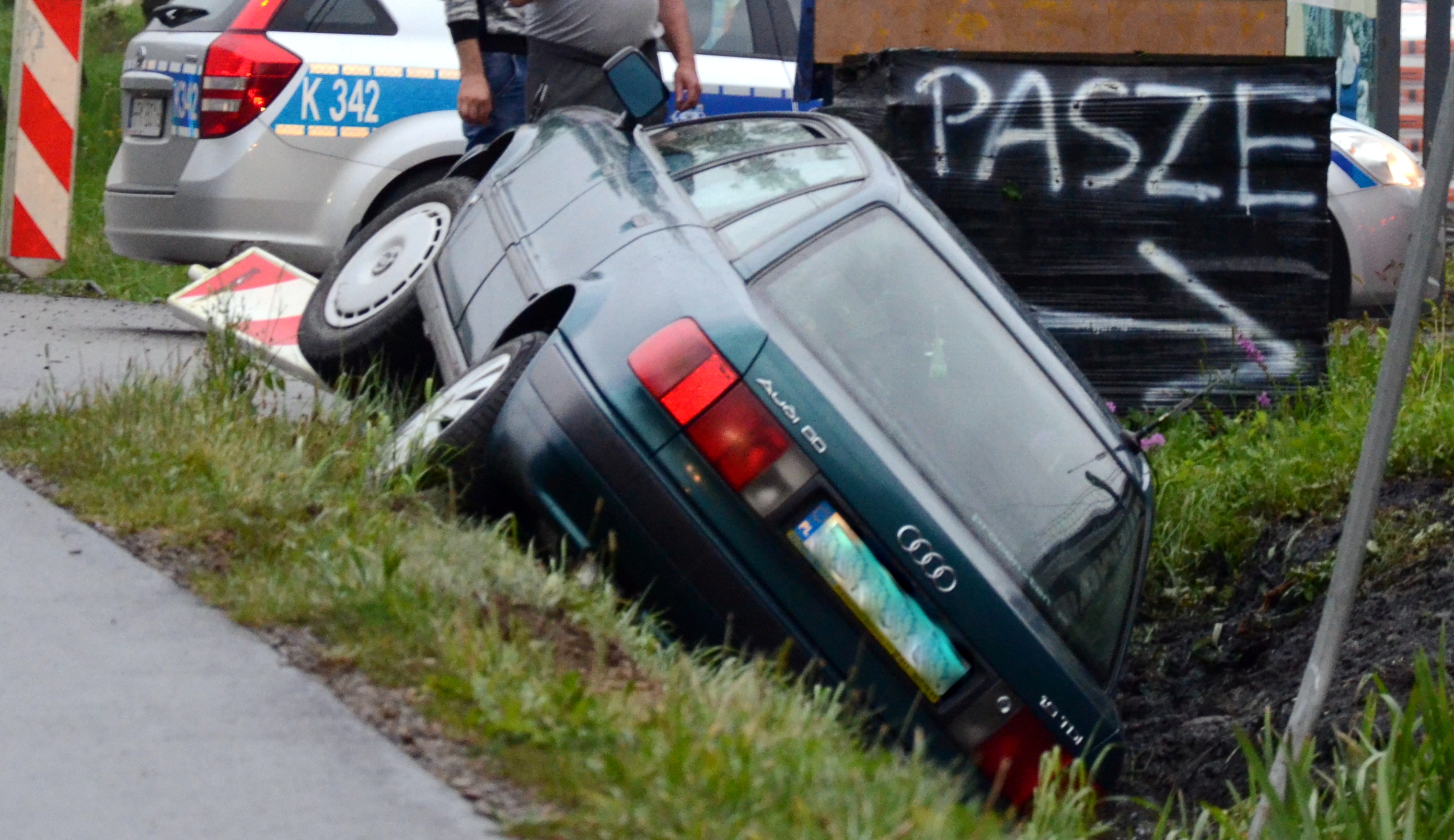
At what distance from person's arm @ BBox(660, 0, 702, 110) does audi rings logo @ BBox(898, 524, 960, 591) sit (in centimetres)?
354

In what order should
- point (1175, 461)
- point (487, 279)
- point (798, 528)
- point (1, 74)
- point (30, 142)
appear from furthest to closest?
1. point (1, 74)
2. point (30, 142)
3. point (1175, 461)
4. point (487, 279)
5. point (798, 528)

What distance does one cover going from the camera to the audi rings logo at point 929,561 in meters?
3.48

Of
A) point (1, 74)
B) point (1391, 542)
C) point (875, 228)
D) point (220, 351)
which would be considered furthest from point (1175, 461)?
point (1, 74)

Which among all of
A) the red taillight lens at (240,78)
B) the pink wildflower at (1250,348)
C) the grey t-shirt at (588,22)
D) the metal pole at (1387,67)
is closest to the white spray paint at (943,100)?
the grey t-shirt at (588,22)

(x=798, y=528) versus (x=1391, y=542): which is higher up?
(x=798, y=528)

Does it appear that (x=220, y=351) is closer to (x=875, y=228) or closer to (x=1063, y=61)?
(x=875, y=228)

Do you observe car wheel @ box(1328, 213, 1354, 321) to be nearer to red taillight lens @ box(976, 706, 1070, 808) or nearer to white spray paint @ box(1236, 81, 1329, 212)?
white spray paint @ box(1236, 81, 1329, 212)

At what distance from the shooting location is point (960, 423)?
373 centimetres

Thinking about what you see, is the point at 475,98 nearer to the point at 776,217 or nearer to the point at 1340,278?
the point at 776,217

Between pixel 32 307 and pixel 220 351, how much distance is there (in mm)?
3874

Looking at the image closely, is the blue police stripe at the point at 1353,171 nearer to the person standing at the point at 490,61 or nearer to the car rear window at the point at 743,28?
the car rear window at the point at 743,28

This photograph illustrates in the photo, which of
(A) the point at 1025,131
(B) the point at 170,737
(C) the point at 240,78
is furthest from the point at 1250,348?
(B) the point at 170,737

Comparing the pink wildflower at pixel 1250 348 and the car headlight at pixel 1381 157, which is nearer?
the pink wildflower at pixel 1250 348

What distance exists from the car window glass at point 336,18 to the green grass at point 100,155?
2.55m
